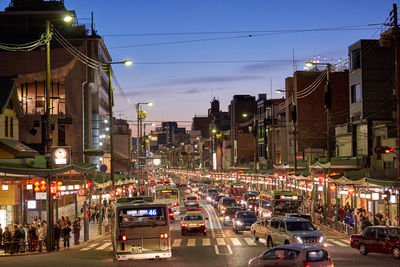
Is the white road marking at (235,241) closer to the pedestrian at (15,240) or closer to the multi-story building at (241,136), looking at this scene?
the pedestrian at (15,240)

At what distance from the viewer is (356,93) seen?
62.3 meters

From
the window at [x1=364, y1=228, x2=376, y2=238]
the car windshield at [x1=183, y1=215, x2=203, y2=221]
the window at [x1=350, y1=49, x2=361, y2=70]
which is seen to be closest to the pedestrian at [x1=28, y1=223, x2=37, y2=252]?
the car windshield at [x1=183, y1=215, x2=203, y2=221]

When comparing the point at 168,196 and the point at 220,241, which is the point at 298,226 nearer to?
the point at 220,241

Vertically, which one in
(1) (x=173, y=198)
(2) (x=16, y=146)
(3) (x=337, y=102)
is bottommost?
(1) (x=173, y=198)

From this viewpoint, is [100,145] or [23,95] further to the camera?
[100,145]

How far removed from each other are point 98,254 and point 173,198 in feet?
121

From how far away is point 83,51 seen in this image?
77812 millimetres

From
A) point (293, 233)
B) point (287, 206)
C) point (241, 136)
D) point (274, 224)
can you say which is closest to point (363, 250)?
point (293, 233)

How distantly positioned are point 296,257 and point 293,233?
35.8 ft

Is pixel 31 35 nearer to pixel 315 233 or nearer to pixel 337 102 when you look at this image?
pixel 337 102

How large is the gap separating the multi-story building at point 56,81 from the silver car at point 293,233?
43.7 m

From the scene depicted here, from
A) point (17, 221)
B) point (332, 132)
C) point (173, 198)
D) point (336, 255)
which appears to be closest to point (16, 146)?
point (17, 221)

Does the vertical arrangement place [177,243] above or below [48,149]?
below

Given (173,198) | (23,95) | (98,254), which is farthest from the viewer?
(23,95)
